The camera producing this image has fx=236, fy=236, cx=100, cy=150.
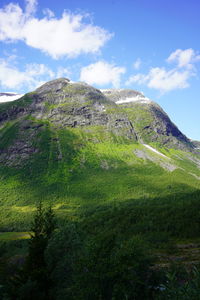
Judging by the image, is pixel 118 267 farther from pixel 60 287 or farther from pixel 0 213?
pixel 0 213

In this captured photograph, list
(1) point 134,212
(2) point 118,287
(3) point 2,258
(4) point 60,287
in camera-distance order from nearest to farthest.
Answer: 1. (2) point 118,287
2. (4) point 60,287
3. (3) point 2,258
4. (1) point 134,212

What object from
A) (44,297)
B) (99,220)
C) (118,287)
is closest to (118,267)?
(118,287)

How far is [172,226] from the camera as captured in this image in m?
133

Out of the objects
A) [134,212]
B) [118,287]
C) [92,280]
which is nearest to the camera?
[118,287]

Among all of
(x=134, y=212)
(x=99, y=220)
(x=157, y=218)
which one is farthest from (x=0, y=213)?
(x=157, y=218)

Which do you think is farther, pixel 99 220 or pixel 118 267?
pixel 99 220

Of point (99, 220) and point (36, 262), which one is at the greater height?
point (36, 262)

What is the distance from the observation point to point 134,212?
15762 centimetres

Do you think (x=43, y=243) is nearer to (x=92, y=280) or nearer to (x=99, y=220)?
(x=92, y=280)

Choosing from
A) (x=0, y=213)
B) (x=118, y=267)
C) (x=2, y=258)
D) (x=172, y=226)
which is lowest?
(x=0, y=213)

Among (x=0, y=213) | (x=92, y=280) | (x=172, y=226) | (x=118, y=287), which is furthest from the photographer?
(x=0, y=213)

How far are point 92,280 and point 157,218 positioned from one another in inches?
4314

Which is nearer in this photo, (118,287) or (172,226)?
(118,287)

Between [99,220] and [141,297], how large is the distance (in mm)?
111907
